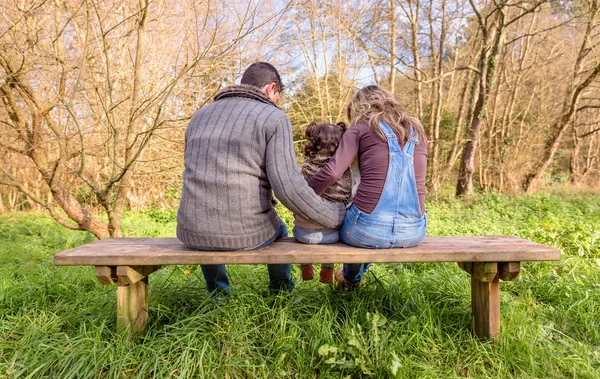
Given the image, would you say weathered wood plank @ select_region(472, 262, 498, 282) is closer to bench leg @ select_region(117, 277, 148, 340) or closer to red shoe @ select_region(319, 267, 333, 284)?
red shoe @ select_region(319, 267, 333, 284)

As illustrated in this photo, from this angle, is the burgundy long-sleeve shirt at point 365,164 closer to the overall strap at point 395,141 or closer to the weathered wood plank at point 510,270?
the overall strap at point 395,141

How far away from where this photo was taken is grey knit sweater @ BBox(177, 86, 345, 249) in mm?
2107

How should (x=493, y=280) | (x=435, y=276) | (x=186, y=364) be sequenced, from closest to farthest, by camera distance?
(x=186, y=364)
(x=493, y=280)
(x=435, y=276)

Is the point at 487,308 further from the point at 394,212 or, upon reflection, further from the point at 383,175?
the point at 383,175

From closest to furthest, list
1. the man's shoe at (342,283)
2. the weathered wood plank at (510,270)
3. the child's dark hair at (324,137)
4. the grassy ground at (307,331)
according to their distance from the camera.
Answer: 1. the grassy ground at (307,331)
2. the weathered wood plank at (510,270)
3. the child's dark hair at (324,137)
4. the man's shoe at (342,283)

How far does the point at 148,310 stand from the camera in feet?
7.98

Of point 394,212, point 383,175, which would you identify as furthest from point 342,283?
point 383,175

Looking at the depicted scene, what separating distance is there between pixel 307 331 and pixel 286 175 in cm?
89

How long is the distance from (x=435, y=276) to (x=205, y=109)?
83.7 inches

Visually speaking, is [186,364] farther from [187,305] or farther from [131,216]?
[131,216]

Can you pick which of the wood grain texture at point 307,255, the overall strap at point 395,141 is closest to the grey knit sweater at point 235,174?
the wood grain texture at point 307,255

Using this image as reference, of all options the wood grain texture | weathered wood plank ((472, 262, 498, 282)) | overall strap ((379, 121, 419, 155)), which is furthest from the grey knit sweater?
weathered wood plank ((472, 262, 498, 282))

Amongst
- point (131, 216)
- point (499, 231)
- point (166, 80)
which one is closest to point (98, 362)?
point (166, 80)

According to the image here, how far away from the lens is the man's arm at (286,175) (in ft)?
6.95
